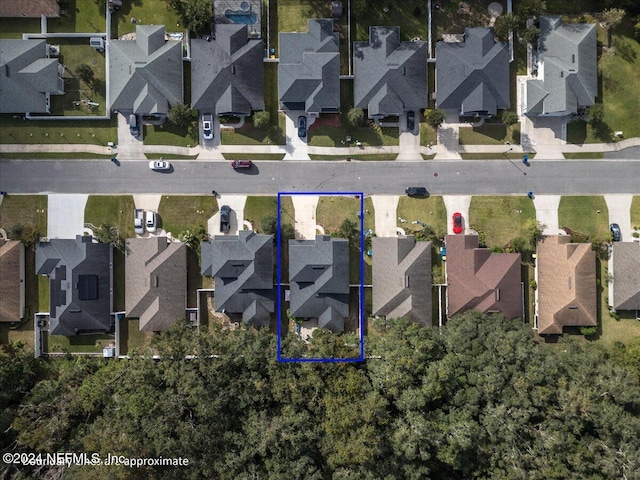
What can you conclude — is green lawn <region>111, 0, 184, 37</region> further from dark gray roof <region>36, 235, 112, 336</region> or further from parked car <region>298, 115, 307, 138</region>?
dark gray roof <region>36, 235, 112, 336</region>

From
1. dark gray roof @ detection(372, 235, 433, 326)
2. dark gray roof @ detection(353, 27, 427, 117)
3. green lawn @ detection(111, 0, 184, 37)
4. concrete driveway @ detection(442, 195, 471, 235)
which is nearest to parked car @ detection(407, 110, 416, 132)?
dark gray roof @ detection(353, 27, 427, 117)

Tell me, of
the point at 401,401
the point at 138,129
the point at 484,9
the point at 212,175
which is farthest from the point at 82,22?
the point at 401,401

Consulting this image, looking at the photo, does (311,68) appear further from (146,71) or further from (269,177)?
(146,71)

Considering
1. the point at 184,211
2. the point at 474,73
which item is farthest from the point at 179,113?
A: the point at 474,73

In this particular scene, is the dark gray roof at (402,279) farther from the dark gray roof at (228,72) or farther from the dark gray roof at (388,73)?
the dark gray roof at (228,72)

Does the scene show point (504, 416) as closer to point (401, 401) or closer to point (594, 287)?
point (401, 401)

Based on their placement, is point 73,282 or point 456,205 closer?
point 73,282

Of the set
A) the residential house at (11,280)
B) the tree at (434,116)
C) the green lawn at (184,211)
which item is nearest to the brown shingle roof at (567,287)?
the tree at (434,116)
